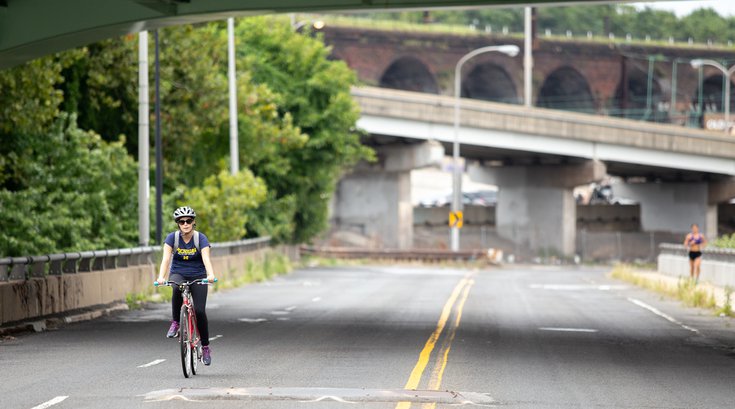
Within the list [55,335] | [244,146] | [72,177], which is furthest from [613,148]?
[55,335]

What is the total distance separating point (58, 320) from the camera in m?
25.7

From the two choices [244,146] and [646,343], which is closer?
[646,343]

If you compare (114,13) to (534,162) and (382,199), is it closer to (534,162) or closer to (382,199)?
(382,199)

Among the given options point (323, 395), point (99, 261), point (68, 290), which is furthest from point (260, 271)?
point (323, 395)

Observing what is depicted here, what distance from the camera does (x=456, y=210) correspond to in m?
71.2

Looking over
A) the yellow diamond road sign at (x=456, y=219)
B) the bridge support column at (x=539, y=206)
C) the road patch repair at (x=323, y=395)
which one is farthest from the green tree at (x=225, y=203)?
the bridge support column at (x=539, y=206)

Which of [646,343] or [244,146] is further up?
[244,146]

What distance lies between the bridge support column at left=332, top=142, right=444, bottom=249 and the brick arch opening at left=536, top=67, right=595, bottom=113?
49.3 metres

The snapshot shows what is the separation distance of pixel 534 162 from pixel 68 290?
178 feet

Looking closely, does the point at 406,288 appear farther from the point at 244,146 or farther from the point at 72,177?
the point at 244,146

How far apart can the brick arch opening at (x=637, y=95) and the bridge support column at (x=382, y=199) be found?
44734mm

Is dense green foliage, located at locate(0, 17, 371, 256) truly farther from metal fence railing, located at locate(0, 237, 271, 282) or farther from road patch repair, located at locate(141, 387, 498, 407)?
road patch repair, located at locate(141, 387, 498, 407)

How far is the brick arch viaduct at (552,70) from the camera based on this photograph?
114m

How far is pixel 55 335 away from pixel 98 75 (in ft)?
69.1
